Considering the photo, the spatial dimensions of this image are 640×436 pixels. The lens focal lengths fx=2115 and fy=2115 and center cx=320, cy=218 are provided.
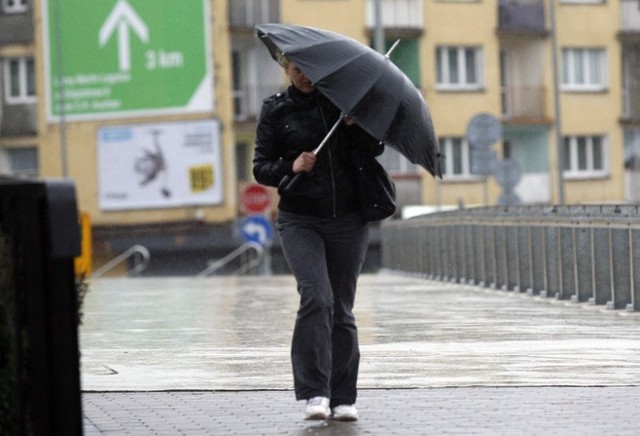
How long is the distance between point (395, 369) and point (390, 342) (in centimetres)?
268

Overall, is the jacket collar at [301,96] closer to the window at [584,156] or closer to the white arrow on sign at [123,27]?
the white arrow on sign at [123,27]

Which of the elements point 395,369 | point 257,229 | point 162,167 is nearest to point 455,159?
point 162,167

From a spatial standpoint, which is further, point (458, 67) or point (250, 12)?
point (458, 67)

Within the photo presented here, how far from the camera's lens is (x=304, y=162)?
33.2 ft

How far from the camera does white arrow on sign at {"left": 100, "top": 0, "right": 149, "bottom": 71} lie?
61.8 m

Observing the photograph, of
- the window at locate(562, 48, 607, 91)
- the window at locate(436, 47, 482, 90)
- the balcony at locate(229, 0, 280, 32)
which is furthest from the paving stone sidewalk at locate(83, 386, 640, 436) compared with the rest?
the window at locate(562, 48, 607, 91)

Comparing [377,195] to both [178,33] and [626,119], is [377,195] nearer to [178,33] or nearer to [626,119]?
[178,33]

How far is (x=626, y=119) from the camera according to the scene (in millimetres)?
70250

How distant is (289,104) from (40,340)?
325 centimetres

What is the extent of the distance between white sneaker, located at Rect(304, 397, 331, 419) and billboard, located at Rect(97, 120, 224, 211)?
2006 inches

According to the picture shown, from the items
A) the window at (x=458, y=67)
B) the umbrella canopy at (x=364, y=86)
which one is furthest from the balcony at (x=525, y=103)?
the umbrella canopy at (x=364, y=86)

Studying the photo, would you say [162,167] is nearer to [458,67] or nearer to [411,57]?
[411,57]

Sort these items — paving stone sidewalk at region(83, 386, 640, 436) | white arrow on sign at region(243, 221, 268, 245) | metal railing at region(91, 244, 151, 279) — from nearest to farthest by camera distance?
1. paving stone sidewalk at region(83, 386, 640, 436)
2. white arrow on sign at region(243, 221, 268, 245)
3. metal railing at region(91, 244, 151, 279)

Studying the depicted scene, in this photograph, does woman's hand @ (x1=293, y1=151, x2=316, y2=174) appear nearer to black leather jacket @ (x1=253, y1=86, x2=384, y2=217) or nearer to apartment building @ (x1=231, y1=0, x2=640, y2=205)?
black leather jacket @ (x1=253, y1=86, x2=384, y2=217)
